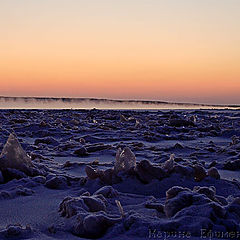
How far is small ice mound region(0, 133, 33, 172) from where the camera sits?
8.75 ft

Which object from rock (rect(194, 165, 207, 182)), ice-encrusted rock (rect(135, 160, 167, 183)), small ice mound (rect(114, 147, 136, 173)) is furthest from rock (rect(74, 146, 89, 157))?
rock (rect(194, 165, 207, 182))

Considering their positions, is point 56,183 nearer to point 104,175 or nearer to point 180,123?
point 104,175

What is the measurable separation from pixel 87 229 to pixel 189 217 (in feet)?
1.32

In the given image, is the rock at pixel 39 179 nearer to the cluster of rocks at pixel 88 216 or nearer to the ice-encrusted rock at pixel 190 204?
the cluster of rocks at pixel 88 216

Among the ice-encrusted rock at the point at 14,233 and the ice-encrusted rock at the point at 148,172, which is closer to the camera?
the ice-encrusted rock at the point at 14,233

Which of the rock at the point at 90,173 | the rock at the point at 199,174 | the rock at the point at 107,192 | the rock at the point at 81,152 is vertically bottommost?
the rock at the point at 81,152

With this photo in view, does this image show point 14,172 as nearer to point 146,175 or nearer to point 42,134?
point 146,175

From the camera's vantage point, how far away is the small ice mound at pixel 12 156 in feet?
8.75

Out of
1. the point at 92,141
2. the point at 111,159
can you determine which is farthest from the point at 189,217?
the point at 92,141

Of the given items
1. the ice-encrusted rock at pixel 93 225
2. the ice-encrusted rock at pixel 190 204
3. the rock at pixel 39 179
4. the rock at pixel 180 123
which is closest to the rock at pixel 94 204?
the ice-encrusted rock at pixel 93 225

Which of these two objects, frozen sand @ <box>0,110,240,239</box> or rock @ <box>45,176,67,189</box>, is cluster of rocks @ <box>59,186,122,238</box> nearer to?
frozen sand @ <box>0,110,240,239</box>

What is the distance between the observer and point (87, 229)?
4.95 ft

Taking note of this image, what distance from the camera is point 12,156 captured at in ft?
8.77

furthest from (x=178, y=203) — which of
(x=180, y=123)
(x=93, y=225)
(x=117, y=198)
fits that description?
(x=180, y=123)
